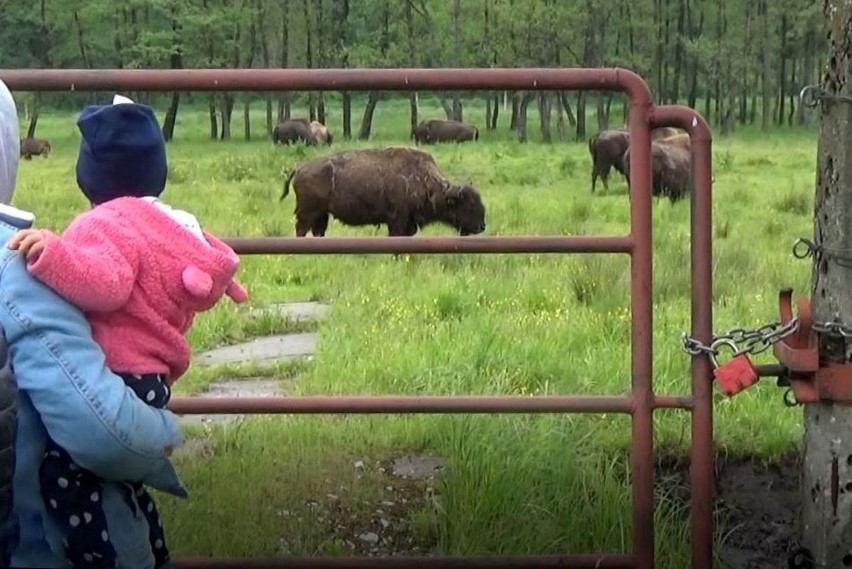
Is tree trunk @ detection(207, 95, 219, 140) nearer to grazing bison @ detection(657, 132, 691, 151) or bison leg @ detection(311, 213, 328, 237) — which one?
grazing bison @ detection(657, 132, 691, 151)

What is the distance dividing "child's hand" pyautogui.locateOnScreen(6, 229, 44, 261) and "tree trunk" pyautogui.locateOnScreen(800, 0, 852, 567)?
1990mm

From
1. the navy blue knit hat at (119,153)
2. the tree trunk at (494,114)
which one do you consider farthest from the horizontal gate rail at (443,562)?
the tree trunk at (494,114)

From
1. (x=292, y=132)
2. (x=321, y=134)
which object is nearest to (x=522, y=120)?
(x=292, y=132)

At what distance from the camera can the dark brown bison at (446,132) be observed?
3175cm

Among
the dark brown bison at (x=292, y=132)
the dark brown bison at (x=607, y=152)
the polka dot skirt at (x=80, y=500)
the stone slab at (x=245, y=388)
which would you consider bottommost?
the dark brown bison at (x=292, y=132)

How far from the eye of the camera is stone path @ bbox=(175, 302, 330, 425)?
5594 mm

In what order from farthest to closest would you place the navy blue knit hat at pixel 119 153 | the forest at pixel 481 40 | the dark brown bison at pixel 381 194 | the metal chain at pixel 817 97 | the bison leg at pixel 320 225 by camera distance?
1. the forest at pixel 481 40
2. the bison leg at pixel 320 225
3. the dark brown bison at pixel 381 194
4. the metal chain at pixel 817 97
5. the navy blue knit hat at pixel 119 153

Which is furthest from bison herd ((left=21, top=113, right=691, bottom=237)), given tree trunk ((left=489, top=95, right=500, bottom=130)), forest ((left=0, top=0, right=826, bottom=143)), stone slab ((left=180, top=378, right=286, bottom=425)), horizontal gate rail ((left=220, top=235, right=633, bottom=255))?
tree trunk ((left=489, top=95, right=500, bottom=130))

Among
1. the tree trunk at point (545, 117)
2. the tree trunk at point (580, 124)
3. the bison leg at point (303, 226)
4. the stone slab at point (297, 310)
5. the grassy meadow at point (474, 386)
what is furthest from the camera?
the tree trunk at point (580, 124)

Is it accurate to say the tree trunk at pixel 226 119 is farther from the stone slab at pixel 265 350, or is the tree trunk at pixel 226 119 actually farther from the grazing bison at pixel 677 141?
the stone slab at pixel 265 350

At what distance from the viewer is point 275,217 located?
42.9 ft

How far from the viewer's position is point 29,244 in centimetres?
206

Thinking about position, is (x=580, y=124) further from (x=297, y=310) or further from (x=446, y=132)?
(x=297, y=310)

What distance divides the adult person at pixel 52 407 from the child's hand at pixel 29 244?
0.10 feet
